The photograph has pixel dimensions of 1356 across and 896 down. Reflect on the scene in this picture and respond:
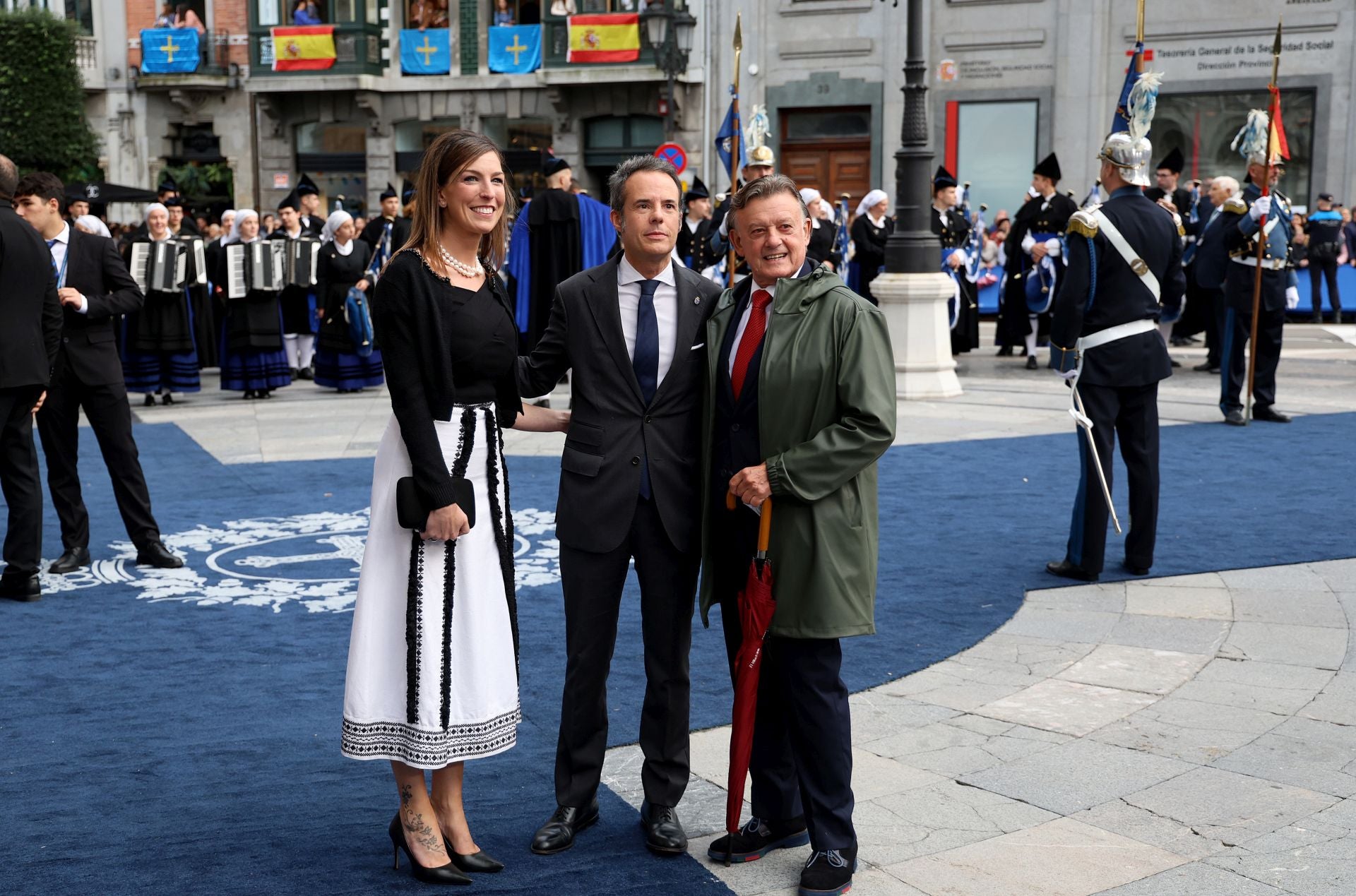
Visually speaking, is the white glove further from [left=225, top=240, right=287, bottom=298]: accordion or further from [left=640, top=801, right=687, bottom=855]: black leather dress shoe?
[left=640, top=801, right=687, bottom=855]: black leather dress shoe

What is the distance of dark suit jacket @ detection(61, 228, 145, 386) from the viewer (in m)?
7.32

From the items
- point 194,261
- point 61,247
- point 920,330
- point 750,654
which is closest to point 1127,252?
point 750,654

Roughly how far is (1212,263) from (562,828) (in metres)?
9.82

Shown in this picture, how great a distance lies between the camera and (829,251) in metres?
15.4

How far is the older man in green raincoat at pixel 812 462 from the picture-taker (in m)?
3.69

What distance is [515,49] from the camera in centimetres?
3097

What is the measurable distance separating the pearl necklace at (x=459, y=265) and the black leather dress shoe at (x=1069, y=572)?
4.07 metres

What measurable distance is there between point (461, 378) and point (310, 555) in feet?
13.7

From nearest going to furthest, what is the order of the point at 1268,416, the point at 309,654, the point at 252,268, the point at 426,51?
the point at 309,654, the point at 1268,416, the point at 252,268, the point at 426,51

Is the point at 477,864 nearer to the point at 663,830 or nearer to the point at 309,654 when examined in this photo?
the point at 663,830

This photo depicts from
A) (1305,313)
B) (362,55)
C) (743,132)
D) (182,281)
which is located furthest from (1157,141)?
(182,281)

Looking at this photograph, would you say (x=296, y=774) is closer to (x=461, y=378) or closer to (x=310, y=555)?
(x=461, y=378)

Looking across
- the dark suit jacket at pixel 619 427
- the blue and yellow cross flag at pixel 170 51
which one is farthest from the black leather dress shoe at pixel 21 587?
the blue and yellow cross flag at pixel 170 51

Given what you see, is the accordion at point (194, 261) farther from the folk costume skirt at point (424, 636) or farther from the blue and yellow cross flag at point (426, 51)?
the blue and yellow cross flag at point (426, 51)
